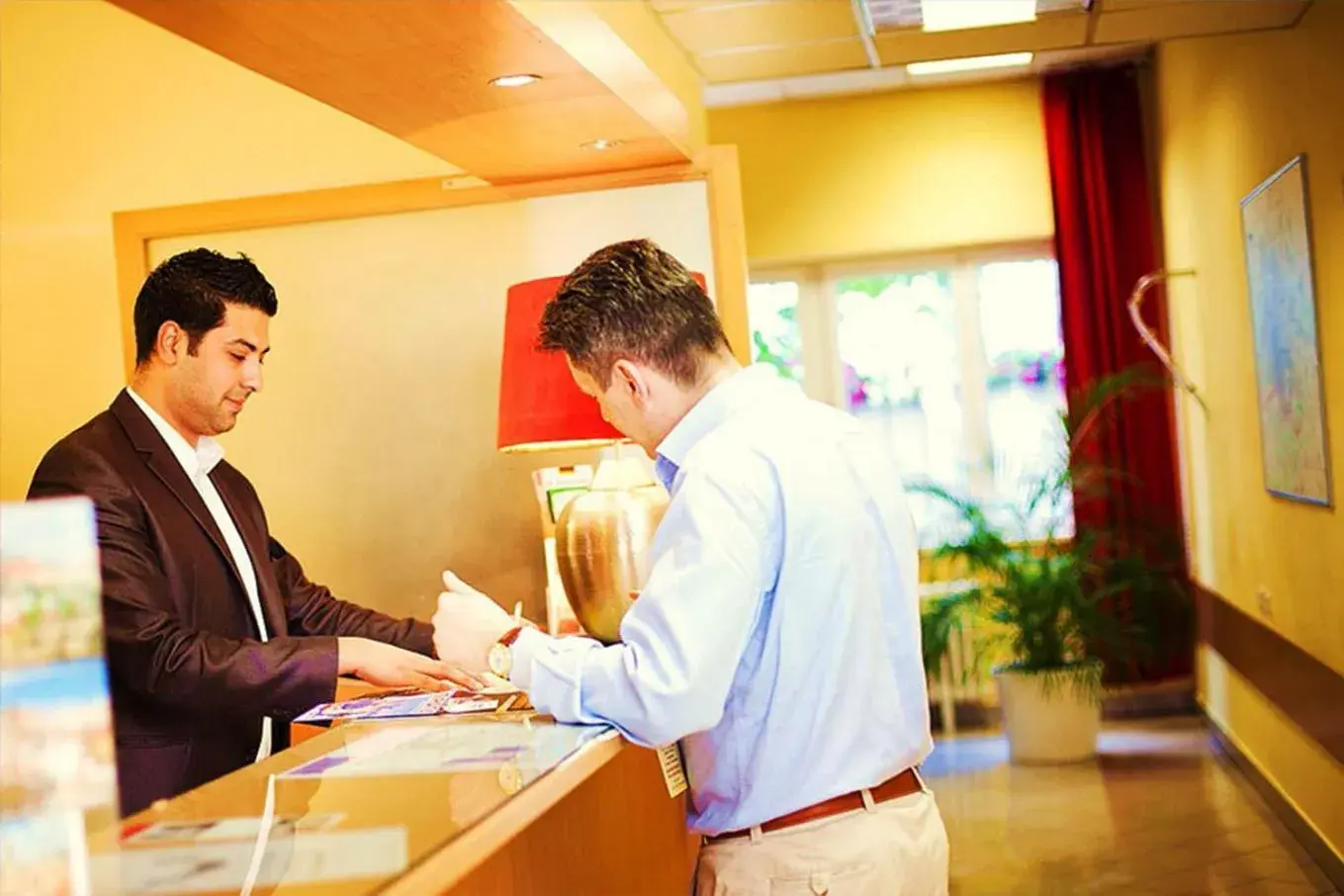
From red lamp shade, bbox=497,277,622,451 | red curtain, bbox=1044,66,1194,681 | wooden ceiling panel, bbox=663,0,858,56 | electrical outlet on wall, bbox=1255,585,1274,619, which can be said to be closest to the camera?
red lamp shade, bbox=497,277,622,451

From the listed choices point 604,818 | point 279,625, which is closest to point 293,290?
point 279,625

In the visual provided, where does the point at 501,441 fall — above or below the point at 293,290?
below

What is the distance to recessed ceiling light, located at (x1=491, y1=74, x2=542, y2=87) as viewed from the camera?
9.50 ft

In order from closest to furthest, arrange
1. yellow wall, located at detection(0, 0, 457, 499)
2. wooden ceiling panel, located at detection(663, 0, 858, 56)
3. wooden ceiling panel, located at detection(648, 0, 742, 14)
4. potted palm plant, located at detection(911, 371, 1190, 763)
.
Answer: yellow wall, located at detection(0, 0, 457, 499), wooden ceiling panel, located at detection(648, 0, 742, 14), wooden ceiling panel, located at detection(663, 0, 858, 56), potted palm plant, located at detection(911, 371, 1190, 763)

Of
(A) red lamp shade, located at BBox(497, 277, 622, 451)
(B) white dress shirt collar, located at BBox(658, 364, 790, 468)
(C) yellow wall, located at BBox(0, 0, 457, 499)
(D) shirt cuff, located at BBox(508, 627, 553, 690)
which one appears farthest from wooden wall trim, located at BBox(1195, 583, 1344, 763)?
(D) shirt cuff, located at BBox(508, 627, 553, 690)

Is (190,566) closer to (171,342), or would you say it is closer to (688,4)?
(171,342)

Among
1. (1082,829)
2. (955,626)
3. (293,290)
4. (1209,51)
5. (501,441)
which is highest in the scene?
(1209,51)

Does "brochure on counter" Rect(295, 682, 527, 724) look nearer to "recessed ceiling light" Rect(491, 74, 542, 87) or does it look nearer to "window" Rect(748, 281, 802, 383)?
"recessed ceiling light" Rect(491, 74, 542, 87)

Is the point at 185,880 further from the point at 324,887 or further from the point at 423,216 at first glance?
the point at 423,216

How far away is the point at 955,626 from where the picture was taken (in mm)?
7117

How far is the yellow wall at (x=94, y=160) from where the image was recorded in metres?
2.47

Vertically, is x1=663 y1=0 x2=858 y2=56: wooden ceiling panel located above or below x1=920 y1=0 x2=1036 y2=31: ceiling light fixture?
above

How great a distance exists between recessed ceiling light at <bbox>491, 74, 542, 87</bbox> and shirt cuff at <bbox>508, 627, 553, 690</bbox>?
49.9 inches

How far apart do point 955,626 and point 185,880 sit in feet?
19.9
